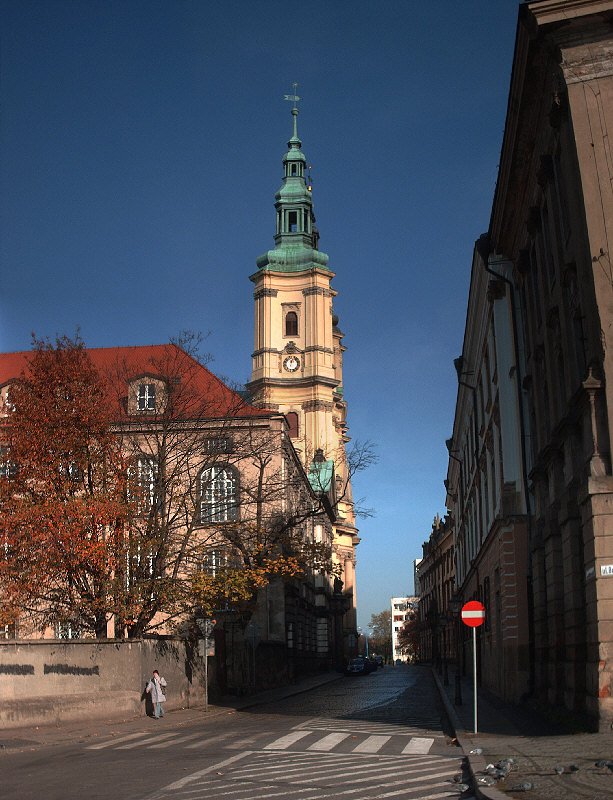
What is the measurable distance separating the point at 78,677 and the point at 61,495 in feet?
17.5

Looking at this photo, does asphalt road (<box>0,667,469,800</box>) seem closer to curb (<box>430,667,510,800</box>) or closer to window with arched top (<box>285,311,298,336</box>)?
curb (<box>430,667,510,800</box>)

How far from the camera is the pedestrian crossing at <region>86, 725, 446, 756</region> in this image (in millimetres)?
17500

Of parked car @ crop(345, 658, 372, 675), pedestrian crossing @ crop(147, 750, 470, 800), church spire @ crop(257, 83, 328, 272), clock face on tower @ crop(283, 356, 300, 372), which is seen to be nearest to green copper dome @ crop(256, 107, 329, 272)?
church spire @ crop(257, 83, 328, 272)

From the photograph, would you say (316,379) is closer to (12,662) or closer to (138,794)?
(12,662)

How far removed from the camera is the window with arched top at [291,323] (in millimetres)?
88625

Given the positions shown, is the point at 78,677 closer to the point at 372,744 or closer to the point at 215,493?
the point at 372,744

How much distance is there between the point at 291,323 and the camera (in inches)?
3504

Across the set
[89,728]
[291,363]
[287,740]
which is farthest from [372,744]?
[291,363]

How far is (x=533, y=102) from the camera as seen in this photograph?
21578 millimetres

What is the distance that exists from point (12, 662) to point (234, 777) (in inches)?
434

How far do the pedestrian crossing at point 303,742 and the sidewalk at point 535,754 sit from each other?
3.42ft

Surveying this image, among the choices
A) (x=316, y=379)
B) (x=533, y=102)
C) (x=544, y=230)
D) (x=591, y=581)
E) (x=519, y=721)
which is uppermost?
(x=316, y=379)

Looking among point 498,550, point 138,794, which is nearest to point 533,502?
point 498,550

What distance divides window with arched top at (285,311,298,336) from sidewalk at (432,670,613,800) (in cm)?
6580
